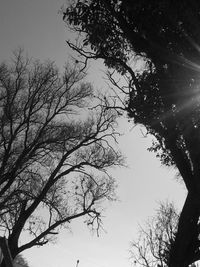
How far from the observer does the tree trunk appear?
8.05 meters

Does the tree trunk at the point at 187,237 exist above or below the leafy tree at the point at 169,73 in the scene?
below

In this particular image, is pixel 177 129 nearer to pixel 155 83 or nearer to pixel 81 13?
pixel 155 83

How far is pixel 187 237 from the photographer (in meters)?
8.12

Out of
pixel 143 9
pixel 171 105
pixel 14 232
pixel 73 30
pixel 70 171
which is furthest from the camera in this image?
pixel 70 171

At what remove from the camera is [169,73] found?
8.50 m

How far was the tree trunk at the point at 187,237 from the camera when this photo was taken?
805cm

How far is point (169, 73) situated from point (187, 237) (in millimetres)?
3968

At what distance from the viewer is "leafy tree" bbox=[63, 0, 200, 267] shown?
7961 millimetres

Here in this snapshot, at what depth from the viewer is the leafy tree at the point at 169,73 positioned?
26.1ft

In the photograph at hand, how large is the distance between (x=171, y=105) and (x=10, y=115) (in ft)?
37.1

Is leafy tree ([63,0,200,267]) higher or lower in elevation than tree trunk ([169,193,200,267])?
higher

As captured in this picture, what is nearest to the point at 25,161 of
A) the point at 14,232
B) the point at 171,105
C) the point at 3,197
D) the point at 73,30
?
the point at 3,197

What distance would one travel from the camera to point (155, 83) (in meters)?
9.09

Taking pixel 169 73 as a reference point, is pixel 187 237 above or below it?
below
